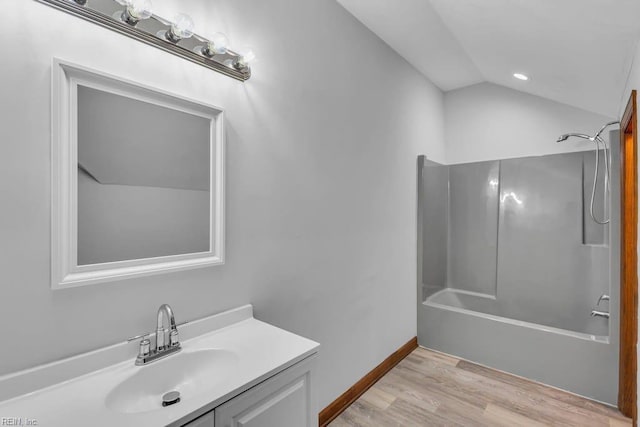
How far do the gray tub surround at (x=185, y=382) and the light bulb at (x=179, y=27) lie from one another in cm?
118

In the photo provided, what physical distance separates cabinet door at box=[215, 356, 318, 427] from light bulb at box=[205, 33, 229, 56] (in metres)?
1.35

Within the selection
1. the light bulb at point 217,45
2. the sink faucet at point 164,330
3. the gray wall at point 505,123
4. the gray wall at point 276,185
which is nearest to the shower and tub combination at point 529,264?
the gray wall at point 505,123

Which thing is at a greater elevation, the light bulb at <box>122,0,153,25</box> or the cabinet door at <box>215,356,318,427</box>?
the light bulb at <box>122,0,153,25</box>

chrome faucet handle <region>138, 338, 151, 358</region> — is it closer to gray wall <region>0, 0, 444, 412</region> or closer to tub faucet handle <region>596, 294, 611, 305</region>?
gray wall <region>0, 0, 444, 412</region>

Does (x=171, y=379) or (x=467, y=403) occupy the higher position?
(x=171, y=379)

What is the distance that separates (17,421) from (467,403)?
2.48m

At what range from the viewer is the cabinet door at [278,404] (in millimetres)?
985

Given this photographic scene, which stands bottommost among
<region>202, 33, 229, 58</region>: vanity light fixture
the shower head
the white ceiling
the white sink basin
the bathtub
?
the bathtub

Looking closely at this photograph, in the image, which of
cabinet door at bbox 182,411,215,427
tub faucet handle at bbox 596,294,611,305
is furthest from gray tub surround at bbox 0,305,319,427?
tub faucet handle at bbox 596,294,611,305

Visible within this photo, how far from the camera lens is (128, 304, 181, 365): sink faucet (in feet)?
3.69

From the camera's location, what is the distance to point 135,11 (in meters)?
1.11

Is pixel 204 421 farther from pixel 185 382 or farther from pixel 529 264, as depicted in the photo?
pixel 529 264

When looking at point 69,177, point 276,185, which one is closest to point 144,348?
point 69,177

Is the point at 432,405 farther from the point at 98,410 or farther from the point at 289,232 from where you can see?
the point at 98,410
